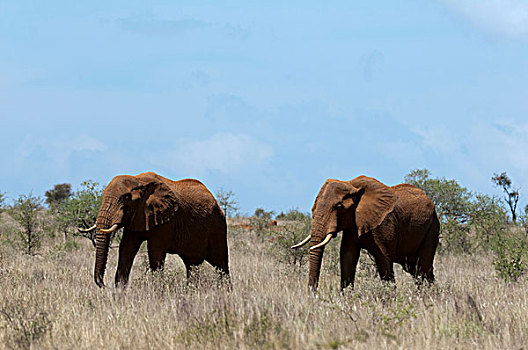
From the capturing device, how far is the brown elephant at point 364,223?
1134 centimetres

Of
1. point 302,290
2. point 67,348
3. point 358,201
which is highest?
point 358,201

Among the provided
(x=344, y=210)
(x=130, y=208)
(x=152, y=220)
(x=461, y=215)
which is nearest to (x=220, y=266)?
(x=152, y=220)

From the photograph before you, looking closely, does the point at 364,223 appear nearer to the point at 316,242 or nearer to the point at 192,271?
the point at 316,242

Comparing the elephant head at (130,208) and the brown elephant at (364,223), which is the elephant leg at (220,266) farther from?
the brown elephant at (364,223)

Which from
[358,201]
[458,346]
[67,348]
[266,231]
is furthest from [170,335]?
[266,231]

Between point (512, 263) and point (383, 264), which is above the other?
point (512, 263)

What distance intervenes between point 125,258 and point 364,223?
457 cm

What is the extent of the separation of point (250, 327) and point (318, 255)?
371 centimetres

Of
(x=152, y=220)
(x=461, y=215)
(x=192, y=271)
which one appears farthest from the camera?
(x=461, y=215)

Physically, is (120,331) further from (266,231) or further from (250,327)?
(266,231)

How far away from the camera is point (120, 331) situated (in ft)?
26.9

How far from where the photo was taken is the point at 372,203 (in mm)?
11766

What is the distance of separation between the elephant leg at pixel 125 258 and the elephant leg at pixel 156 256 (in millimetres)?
321

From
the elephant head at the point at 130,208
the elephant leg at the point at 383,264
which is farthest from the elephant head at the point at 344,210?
the elephant head at the point at 130,208
